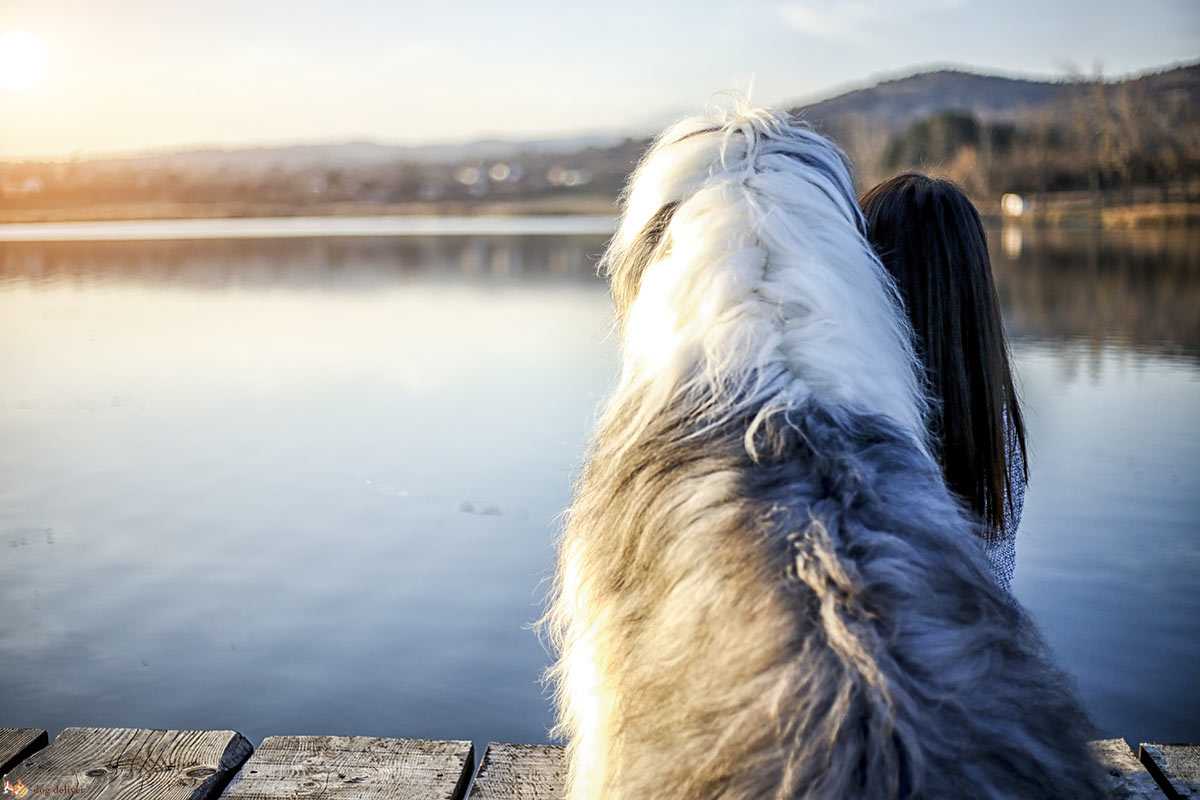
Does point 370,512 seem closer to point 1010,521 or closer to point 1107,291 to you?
point 1010,521

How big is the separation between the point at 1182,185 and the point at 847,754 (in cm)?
3622

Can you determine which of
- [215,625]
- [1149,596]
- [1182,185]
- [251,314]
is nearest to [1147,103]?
[1182,185]

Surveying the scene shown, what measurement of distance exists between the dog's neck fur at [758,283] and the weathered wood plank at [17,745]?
1667 mm

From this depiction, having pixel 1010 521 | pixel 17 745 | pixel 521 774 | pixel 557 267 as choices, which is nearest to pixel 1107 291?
pixel 557 267

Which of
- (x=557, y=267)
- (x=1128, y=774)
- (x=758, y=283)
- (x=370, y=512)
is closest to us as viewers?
(x=758, y=283)

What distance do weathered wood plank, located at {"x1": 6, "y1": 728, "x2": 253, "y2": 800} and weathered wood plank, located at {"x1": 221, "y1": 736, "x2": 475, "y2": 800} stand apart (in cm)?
6

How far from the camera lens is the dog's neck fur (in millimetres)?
1253

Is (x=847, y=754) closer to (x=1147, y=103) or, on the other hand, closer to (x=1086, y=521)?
(x=1086, y=521)

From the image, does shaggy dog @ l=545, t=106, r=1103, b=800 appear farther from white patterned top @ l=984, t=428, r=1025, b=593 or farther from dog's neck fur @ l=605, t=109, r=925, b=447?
white patterned top @ l=984, t=428, r=1025, b=593

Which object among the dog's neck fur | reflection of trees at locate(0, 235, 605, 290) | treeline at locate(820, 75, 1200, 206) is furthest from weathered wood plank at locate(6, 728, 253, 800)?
treeline at locate(820, 75, 1200, 206)

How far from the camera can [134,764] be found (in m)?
2.06

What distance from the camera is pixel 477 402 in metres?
8.88

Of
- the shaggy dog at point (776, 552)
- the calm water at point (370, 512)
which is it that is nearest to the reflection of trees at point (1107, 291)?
the calm water at point (370, 512)

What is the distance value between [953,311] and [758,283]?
611 mm
